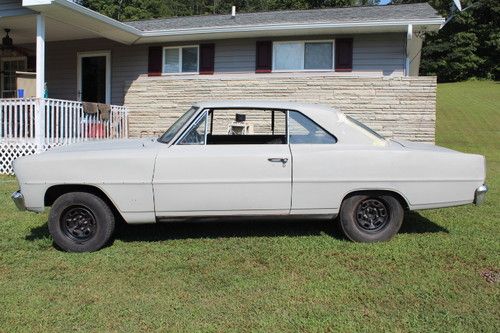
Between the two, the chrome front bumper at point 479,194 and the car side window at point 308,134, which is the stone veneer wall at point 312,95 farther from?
the car side window at point 308,134

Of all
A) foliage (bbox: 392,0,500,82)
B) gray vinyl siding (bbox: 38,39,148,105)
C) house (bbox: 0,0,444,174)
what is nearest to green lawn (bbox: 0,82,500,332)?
house (bbox: 0,0,444,174)

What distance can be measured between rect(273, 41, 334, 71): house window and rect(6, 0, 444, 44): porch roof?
431 millimetres

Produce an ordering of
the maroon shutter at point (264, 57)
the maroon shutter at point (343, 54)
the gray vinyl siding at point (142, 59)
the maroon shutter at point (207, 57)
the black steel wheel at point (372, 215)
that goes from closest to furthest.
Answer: the black steel wheel at point (372, 215)
the gray vinyl siding at point (142, 59)
the maroon shutter at point (343, 54)
the maroon shutter at point (264, 57)
the maroon shutter at point (207, 57)

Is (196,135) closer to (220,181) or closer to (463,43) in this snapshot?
(220,181)

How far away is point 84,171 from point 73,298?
1.48 m

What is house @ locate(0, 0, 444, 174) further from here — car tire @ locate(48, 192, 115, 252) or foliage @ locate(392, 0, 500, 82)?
foliage @ locate(392, 0, 500, 82)

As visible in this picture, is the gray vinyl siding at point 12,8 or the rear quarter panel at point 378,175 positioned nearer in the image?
the rear quarter panel at point 378,175

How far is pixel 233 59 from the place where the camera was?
45.3 ft

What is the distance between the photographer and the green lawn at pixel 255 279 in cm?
342

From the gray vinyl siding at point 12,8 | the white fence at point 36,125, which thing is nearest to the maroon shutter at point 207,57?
the white fence at point 36,125

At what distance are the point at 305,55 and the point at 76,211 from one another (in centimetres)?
946

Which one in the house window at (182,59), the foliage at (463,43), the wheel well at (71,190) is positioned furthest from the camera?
the foliage at (463,43)

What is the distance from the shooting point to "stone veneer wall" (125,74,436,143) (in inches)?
454

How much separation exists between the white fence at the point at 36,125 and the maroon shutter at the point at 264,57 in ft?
15.7
